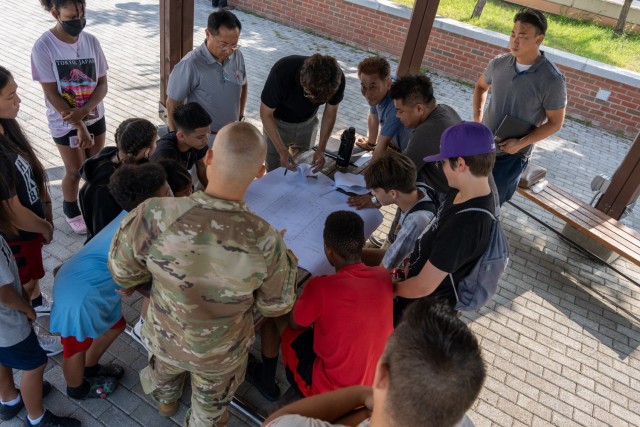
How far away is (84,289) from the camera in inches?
85.7

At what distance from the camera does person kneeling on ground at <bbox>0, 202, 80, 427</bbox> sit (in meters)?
2.02

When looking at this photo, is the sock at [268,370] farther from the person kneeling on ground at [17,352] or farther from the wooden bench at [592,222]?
the wooden bench at [592,222]

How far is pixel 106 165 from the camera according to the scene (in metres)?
2.64

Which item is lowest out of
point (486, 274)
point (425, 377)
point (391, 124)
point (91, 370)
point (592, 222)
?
point (91, 370)

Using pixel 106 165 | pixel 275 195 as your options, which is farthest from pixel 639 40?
pixel 106 165

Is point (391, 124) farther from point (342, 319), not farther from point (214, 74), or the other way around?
point (342, 319)

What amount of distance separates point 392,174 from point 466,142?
595 millimetres

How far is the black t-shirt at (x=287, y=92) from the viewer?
139 inches

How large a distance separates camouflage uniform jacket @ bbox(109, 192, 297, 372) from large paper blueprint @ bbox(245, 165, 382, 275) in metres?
0.74

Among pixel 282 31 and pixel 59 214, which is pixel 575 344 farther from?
pixel 282 31

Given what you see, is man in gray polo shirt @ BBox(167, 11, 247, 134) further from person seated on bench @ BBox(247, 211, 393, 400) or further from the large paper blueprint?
person seated on bench @ BBox(247, 211, 393, 400)

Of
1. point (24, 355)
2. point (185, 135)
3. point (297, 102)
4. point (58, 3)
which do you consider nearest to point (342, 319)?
point (24, 355)

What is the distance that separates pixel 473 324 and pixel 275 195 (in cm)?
199

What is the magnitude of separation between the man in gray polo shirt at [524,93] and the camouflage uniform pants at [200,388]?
2.86 m
